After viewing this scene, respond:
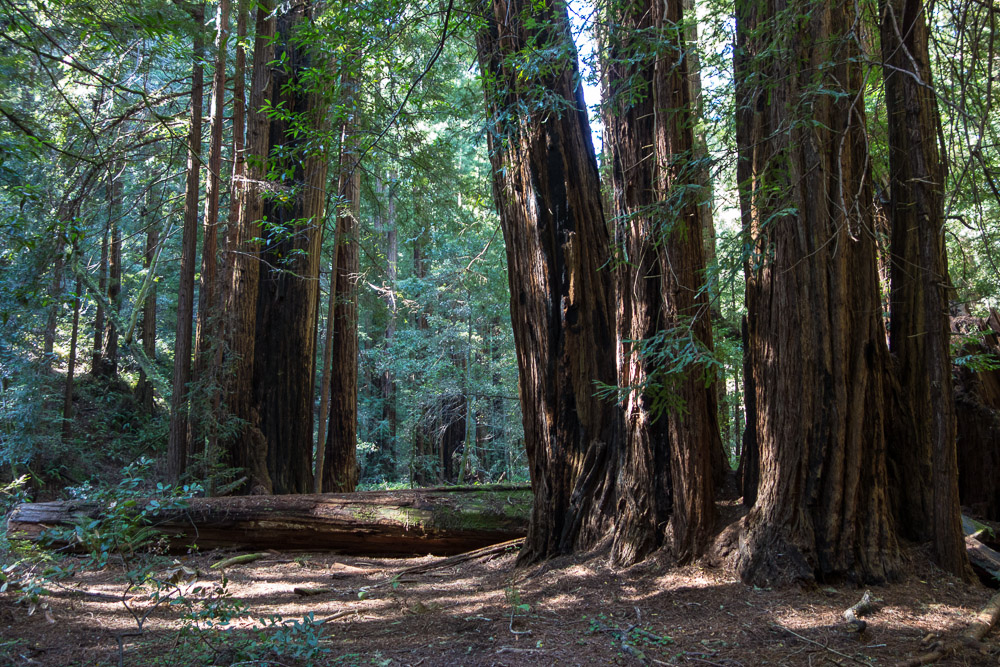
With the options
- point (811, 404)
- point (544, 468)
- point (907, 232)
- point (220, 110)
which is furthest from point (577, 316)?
point (220, 110)

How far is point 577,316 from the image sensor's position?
5609 mm

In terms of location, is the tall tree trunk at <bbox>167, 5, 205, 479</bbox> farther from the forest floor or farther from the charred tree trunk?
the charred tree trunk

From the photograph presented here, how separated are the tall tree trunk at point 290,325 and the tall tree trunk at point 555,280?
4.57 meters

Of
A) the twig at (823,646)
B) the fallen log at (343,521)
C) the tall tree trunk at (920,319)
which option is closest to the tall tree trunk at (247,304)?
the fallen log at (343,521)

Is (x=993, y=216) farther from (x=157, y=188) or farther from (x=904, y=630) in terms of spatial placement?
(x=157, y=188)

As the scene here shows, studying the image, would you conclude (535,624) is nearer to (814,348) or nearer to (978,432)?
(814,348)

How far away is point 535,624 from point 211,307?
6.98 metres

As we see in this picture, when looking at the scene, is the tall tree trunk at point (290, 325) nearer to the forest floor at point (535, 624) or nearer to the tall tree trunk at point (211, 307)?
the tall tree trunk at point (211, 307)

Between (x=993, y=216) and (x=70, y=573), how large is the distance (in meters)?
8.44

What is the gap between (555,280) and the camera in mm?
5672

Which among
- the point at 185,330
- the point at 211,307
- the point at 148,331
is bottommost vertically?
the point at 185,330

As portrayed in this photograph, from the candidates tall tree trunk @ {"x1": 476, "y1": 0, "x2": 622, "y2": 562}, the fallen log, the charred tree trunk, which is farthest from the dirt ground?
the charred tree trunk

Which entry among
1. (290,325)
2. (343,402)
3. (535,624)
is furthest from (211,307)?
(535,624)

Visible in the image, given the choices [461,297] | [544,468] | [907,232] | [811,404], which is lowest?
[544,468]
